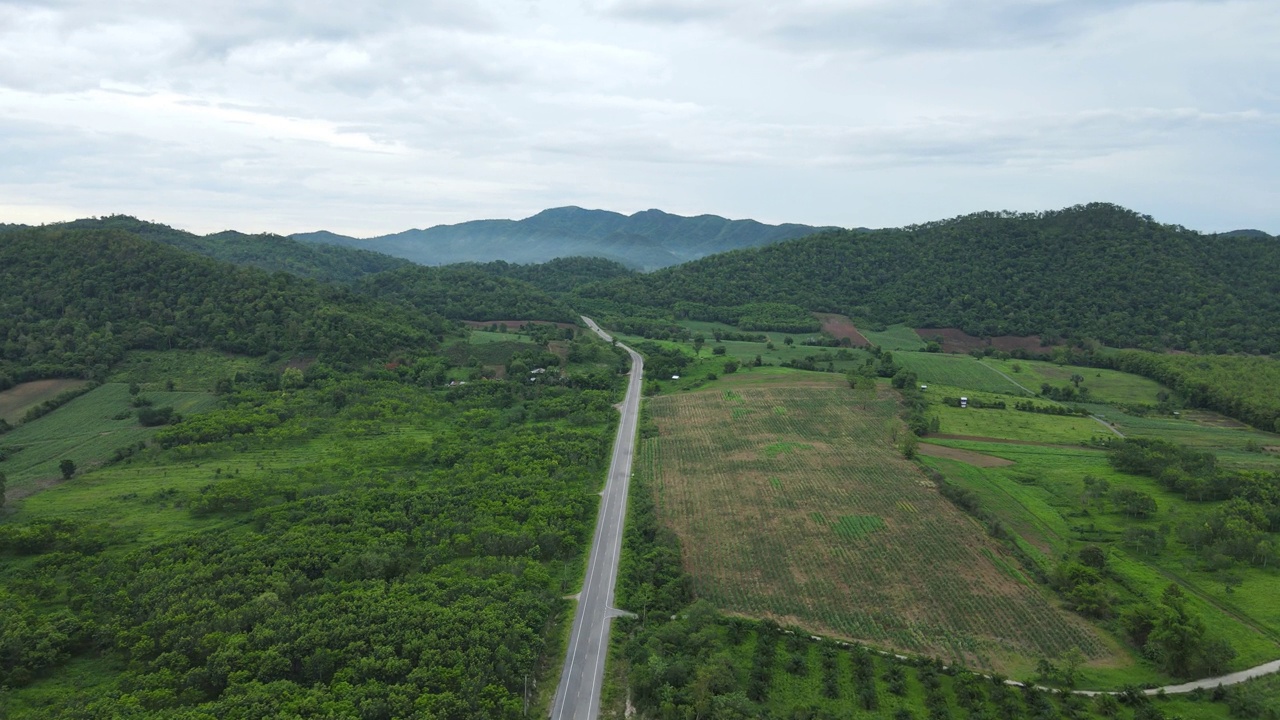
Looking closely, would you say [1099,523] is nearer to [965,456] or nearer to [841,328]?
[965,456]

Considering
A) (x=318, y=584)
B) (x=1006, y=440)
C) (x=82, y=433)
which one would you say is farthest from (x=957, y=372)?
(x=82, y=433)

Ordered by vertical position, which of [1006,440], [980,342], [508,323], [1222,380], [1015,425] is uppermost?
[508,323]

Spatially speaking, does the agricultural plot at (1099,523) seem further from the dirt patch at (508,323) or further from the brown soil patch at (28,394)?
the brown soil patch at (28,394)

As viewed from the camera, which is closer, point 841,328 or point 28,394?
point 28,394

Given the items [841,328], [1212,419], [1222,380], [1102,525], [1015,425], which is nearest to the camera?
[1102,525]

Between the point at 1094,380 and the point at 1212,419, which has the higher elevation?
the point at 1094,380

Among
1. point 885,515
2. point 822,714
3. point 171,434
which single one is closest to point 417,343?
point 171,434

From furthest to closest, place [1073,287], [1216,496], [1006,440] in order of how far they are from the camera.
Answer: [1073,287] < [1006,440] < [1216,496]
